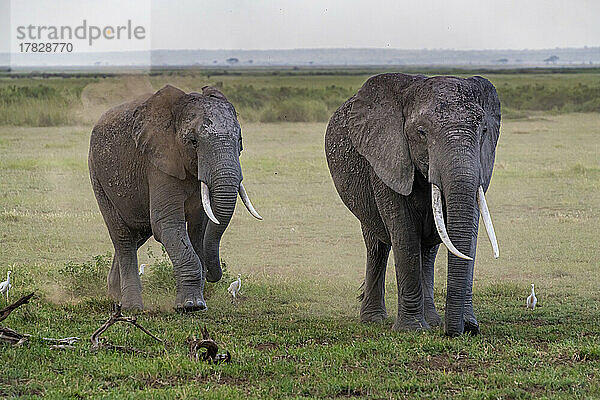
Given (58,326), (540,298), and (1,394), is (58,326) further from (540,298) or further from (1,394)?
(540,298)

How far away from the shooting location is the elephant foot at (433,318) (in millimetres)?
8594

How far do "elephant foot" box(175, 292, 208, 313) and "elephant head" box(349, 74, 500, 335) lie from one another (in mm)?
1796

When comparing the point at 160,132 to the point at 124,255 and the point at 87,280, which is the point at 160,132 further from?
the point at 87,280

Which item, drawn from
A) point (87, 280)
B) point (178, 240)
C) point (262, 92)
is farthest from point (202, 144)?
point (262, 92)

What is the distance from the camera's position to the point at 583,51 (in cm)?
3198

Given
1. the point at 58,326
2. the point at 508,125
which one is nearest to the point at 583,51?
the point at 508,125

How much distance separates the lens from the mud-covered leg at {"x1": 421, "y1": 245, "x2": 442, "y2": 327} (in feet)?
28.2

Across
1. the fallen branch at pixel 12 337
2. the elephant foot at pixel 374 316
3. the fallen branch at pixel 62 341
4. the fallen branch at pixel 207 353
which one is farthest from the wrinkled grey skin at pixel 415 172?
the fallen branch at pixel 12 337

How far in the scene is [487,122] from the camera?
7.50 m

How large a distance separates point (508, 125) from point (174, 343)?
61.5ft

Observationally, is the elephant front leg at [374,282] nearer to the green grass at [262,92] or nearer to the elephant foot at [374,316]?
the elephant foot at [374,316]

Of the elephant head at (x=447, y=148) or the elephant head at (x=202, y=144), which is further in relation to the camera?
the elephant head at (x=202, y=144)

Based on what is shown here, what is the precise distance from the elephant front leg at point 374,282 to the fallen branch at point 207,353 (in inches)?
98.2

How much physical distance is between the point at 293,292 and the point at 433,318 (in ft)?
7.36
